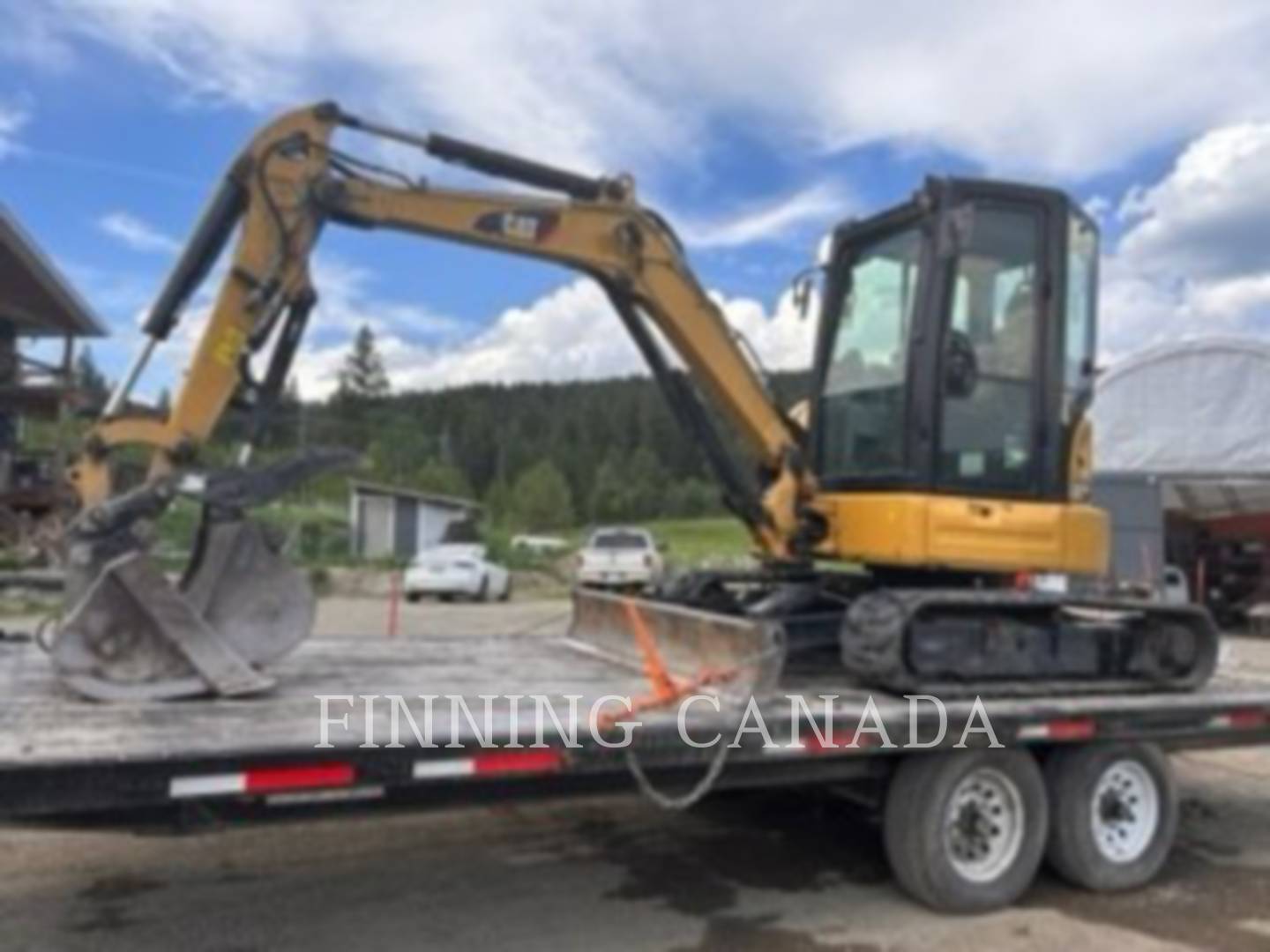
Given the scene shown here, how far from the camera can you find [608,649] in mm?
8250

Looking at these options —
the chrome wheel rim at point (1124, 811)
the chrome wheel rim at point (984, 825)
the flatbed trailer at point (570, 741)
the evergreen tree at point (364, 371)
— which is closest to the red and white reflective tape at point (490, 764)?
the flatbed trailer at point (570, 741)

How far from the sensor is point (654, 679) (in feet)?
22.4

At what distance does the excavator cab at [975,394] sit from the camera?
296 inches

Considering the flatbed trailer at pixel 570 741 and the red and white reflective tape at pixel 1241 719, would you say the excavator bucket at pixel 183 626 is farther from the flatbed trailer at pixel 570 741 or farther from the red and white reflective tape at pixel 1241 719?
the red and white reflective tape at pixel 1241 719

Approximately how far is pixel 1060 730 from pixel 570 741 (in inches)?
104

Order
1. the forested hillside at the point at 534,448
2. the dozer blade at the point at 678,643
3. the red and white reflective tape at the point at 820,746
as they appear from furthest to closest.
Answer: the forested hillside at the point at 534,448
the dozer blade at the point at 678,643
the red and white reflective tape at the point at 820,746

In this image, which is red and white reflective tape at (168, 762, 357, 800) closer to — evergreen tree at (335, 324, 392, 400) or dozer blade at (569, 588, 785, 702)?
dozer blade at (569, 588, 785, 702)

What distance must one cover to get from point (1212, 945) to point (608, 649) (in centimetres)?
353

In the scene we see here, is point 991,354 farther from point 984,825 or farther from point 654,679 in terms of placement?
point 654,679

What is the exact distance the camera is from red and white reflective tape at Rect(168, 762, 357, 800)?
491cm

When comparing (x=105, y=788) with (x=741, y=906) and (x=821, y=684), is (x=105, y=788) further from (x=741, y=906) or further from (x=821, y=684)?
(x=821, y=684)

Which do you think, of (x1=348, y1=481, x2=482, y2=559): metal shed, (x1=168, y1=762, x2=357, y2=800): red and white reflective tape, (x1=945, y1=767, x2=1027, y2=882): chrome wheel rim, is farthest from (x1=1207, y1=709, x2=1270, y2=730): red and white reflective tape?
(x1=348, y1=481, x2=482, y2=559): metal shed

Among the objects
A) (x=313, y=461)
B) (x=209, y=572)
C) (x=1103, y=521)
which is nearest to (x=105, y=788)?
(x=209, y=572)

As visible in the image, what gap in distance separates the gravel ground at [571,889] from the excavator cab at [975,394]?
5.42 ft
